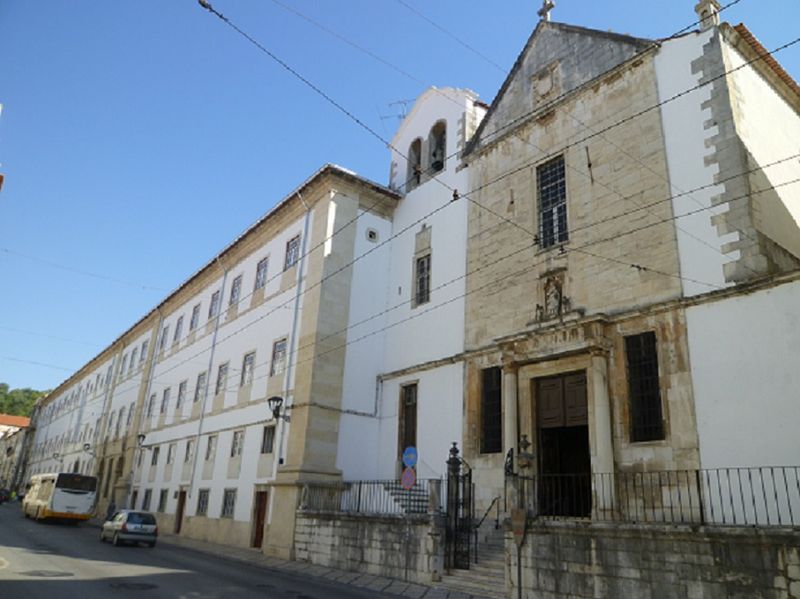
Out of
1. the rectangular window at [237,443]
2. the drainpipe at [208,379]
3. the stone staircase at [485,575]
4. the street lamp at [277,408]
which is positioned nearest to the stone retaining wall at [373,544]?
the stone staircase at [485,575]

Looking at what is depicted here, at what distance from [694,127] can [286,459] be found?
50.1 ft

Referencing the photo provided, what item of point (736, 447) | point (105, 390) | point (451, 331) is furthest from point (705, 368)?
point (105, 390)

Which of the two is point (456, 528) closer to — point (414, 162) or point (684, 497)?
point (684, 497)

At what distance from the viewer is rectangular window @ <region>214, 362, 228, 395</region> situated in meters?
27.1

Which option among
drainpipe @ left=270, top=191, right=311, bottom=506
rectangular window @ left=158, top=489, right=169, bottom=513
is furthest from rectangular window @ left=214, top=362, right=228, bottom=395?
rectangular window @ left=158, top=489, right=169, bottom=513

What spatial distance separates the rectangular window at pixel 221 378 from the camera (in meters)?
27.1

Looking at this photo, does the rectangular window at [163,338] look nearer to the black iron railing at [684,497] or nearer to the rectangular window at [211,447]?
the rectangular window at [211,447]

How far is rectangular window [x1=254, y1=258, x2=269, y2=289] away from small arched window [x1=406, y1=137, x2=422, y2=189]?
290 inches

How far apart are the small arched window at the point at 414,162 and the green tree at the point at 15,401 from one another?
128347 mm

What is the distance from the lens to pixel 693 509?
1173cm

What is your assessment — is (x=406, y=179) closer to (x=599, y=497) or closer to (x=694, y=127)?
(x=694, y=127)

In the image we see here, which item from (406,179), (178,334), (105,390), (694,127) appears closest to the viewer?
(694,127)

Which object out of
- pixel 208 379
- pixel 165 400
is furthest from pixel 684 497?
pixel 165 400

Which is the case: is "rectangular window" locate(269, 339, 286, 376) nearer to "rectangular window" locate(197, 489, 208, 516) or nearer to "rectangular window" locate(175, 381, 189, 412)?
"rectangular window" locate(197, 489, 208, 516)
